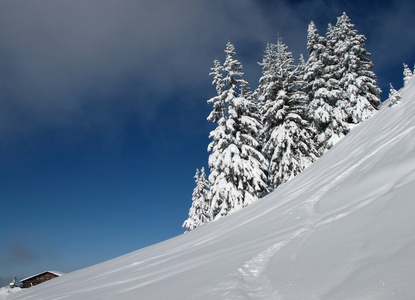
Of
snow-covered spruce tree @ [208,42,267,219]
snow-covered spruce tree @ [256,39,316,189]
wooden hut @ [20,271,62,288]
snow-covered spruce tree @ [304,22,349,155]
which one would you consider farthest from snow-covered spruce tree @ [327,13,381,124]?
wooden hut @ [20,271,62,288]

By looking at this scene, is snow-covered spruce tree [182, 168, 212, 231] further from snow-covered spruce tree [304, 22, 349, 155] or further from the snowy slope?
the snowy slope

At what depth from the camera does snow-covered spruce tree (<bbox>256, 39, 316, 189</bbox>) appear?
23438 mm

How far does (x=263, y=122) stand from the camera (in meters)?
26.9

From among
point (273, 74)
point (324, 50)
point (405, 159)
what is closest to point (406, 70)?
point (324, 50)

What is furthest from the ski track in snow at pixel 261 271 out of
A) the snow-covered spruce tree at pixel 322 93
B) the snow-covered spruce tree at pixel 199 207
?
the snow-covered spruce tree at pixel 199 207

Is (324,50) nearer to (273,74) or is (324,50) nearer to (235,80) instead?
(273,74)

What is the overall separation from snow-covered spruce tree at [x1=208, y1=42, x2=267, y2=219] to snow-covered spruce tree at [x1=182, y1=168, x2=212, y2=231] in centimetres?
1150

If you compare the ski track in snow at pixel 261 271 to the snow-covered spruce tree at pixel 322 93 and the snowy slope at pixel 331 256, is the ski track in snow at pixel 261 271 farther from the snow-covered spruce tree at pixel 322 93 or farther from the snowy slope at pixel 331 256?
the snow-covered spruce tree at pixel 322 93

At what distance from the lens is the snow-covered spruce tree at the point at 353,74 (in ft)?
85.2

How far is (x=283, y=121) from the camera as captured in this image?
2466 cm

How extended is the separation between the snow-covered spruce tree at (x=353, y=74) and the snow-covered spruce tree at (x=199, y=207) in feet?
61.9

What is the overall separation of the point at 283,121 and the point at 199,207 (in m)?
16.5

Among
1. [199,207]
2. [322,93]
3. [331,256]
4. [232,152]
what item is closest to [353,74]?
[322,93]

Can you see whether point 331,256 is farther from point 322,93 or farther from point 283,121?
point 322,93
